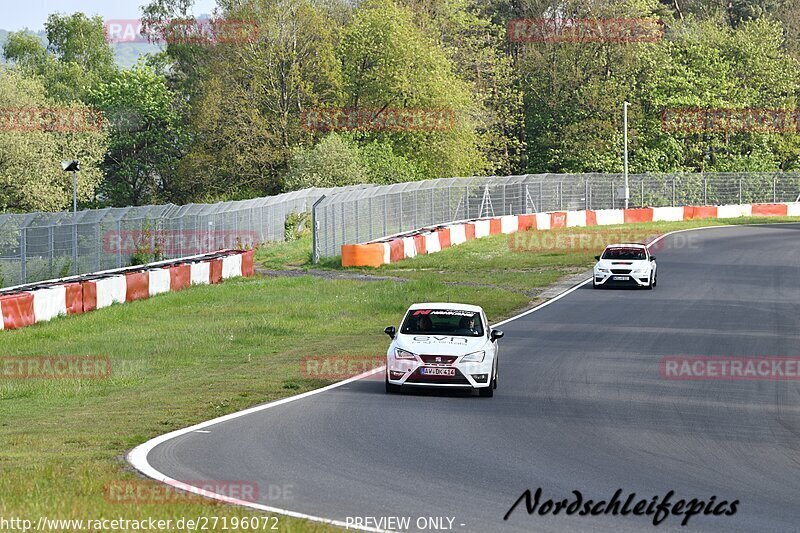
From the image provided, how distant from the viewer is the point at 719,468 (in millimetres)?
12898

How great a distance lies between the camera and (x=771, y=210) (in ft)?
255

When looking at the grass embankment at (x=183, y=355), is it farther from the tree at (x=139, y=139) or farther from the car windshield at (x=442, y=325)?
the tree at (x=139, y=139)

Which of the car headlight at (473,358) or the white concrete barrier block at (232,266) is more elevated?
the white concrete barrier block at (232,266)

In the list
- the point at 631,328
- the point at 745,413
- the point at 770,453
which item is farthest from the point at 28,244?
the point at 770,453

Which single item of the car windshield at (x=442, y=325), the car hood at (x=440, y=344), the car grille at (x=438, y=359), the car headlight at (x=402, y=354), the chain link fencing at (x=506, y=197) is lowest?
the car grille at (x=438, y=359)

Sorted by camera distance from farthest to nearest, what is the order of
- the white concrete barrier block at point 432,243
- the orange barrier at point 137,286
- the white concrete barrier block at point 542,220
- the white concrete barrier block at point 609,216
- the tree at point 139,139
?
the tree at point 139,139 < the white concrete barrier block at point 609,216 < the white concrete barrier block at point 542,220 < the white concrete barrier block at point 432,243 < the orange barrier at point 137,286

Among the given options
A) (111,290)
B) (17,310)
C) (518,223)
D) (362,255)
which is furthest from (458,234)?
(17,310)

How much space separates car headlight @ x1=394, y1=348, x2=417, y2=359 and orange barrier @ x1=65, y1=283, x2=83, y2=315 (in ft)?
44.4

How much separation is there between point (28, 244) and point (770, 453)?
927 inches

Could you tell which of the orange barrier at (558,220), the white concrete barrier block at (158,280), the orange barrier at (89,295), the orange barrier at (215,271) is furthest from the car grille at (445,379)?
the orange barrier at (558,220)

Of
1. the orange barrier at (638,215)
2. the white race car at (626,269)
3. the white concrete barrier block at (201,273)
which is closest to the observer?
the white race car at (626,269)

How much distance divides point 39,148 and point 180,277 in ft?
132

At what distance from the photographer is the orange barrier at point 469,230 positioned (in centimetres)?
5635

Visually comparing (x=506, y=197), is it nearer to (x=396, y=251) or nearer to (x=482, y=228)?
(x=482, y=228)
